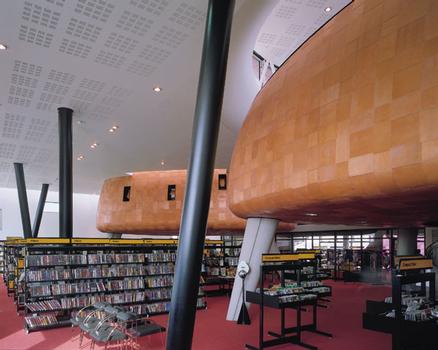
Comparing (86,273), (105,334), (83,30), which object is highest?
(83,30)

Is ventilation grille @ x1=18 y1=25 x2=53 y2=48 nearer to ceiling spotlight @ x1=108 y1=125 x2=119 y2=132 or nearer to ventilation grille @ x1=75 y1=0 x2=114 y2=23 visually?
ventilation grille @ x1=75 y1=0 x2=114 y2=23

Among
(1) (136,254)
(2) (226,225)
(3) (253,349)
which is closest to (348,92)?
(3) (253,349)

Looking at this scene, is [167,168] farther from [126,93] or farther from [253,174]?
[253,174]

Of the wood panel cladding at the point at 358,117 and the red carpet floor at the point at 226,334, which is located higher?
the wood panel cladding at the point at 358,117

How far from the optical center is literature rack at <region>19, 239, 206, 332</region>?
8.77 meters

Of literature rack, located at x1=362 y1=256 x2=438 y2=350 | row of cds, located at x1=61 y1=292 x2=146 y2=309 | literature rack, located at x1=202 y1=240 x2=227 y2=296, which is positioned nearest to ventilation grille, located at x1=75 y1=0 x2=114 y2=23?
literature rack, located at x1=362 y1=256 x2=438 y2=350

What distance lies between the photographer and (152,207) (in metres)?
17.6

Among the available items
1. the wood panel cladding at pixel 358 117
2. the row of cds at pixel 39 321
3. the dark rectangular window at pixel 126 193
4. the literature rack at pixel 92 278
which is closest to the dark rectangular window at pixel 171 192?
the dark rectangular window at pixel 126 193

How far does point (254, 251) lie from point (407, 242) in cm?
Answer: 883

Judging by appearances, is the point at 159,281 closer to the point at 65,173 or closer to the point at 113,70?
the point at 65,173

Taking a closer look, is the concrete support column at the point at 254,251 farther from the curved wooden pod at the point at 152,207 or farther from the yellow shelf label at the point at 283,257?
the curved wooden pod at the point at 152,207

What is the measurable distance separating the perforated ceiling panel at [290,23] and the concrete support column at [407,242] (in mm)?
8775

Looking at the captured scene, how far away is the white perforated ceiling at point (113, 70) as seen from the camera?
6.47m

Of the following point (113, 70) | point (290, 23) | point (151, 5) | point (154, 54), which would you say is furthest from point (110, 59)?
point (290, 23)
